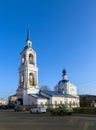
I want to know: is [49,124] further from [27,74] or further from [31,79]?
[31,79]

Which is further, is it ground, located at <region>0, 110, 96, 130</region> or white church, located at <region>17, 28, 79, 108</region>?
white church, located at <region>17, 28, 79, 108</region>

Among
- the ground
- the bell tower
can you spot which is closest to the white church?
the bell tower

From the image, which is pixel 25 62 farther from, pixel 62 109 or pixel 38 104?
pixel 62 109

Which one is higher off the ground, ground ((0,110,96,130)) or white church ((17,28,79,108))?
white church ((17,28,79,108))

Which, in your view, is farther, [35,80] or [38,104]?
[35,80]

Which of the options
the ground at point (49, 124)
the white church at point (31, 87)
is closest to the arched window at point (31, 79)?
the white church at point (31, 87)

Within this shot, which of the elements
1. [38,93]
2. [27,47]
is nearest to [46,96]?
[38,93]

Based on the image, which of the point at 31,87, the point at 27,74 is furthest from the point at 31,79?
the point at 31,87

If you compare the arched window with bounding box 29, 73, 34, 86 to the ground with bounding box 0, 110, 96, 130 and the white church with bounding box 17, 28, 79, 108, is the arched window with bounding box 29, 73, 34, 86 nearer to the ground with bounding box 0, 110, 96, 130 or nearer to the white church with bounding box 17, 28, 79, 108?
the white church with bounding box 17, 28, 79, 108

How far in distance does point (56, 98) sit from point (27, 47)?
65.5 ft

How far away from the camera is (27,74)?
71188 millimetres

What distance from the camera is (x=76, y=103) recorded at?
80.8m

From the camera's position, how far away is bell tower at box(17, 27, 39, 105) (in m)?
70.7

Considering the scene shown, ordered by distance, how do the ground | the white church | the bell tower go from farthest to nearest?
1. the bell tower
2. the white church
3. the ground
